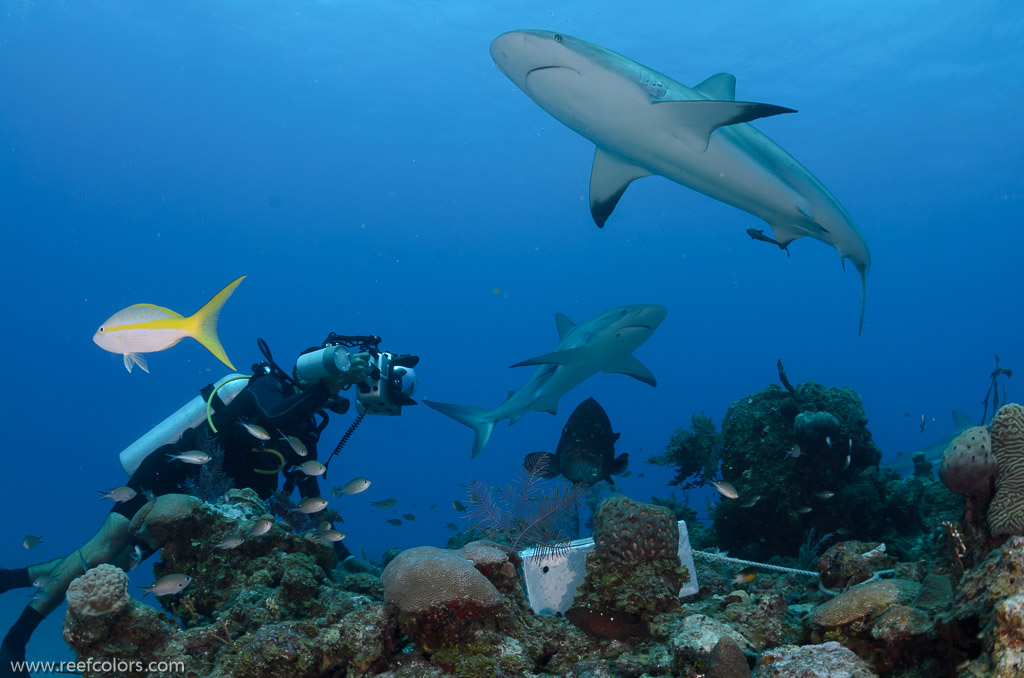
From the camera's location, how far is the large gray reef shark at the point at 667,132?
4.77 metres

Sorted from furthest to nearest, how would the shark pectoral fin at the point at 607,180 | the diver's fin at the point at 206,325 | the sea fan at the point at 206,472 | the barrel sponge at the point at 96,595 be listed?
the sea fan at the point at 206,472, the shark pectoral fin at the point at 607,180, the diver's fin at the point at 206,325, the barrel sponge at the point at 96,595

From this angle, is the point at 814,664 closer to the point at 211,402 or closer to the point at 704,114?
the point at 704,114

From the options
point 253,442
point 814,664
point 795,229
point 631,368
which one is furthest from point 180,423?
point 795,229

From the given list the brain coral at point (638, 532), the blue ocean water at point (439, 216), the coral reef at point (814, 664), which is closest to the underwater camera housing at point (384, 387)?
the brain coral at point (638, 532)

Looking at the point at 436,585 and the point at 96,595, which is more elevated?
the point at 436,585

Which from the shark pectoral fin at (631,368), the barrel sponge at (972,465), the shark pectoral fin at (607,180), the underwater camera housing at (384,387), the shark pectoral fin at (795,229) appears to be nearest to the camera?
the barrel sponge at (972,465)

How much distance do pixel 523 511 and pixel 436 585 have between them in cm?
259

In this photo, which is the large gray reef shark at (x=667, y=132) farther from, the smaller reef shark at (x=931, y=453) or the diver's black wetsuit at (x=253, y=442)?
the smaller reef shark at (x=931, y=453)

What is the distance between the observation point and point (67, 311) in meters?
104

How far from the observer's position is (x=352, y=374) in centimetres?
723

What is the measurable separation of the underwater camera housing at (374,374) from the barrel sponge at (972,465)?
5.93 meters

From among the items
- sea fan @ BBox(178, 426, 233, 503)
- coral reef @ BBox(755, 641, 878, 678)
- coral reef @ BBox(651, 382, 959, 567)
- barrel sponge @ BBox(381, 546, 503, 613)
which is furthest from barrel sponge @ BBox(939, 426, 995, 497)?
sea fan @ BBox(178, 426, 233, 503)

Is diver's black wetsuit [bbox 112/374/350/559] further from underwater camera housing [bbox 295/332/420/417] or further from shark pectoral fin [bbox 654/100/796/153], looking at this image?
shark pectoral fin [bbox 654/100/796/153]

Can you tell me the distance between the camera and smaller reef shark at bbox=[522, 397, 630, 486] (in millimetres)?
8141
